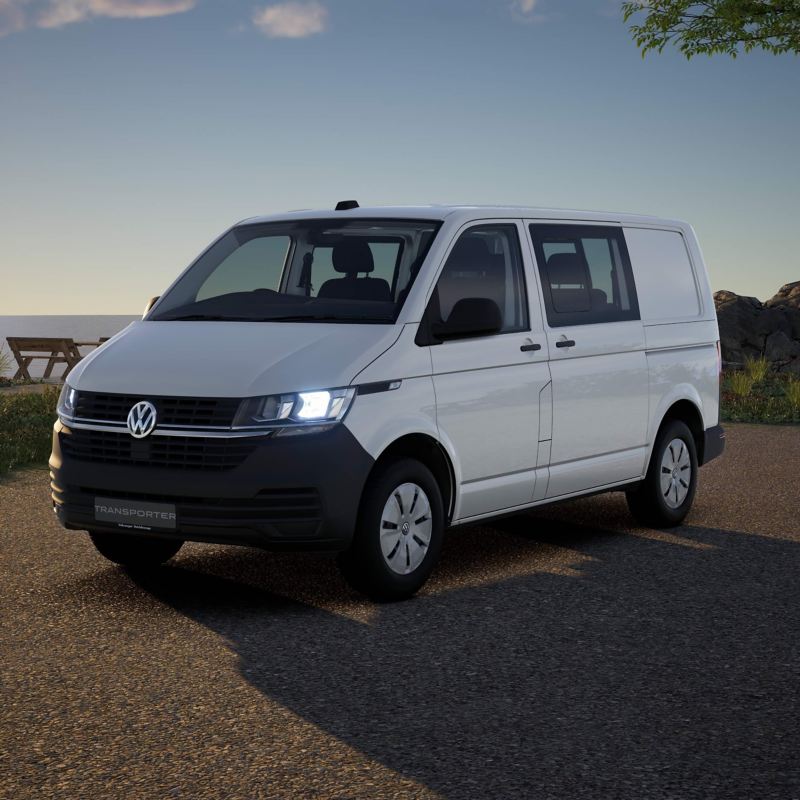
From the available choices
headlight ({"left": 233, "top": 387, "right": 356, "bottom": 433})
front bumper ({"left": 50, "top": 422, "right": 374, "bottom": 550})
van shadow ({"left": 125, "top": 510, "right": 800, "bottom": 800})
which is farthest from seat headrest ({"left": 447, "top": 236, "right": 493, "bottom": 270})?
van shadow ({"left": 125, "top": 510, "right": 800, "bottom": 800})

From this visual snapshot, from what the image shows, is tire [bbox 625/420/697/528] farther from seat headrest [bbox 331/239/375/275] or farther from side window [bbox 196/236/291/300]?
side window [bbox 196/236/291/300]

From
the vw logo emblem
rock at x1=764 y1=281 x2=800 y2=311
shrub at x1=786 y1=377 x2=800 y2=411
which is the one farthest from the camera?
rock at x1=764 y1=281 x2=800 y2=311

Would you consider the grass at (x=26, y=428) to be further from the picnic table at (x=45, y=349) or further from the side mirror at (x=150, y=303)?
the picnic table at (x=45, y=349)

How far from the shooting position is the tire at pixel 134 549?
7648mm

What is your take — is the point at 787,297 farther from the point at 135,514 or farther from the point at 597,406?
the point at 135,514

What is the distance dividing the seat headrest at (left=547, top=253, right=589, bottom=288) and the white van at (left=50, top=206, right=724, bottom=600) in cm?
2

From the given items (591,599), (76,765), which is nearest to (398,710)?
(76,765)

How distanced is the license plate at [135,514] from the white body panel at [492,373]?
571 millimetres

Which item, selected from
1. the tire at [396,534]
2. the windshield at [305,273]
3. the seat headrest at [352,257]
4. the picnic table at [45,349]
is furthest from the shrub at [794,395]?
the picnic table at [45,349]

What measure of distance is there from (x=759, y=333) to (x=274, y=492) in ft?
76.3

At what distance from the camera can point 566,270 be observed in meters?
8.33

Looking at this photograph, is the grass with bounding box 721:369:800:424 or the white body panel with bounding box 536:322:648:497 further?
the grass with bounding box 721:369:800:424

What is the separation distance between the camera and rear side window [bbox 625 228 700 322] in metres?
9.21

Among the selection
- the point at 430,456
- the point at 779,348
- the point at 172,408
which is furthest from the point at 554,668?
the point at 779,348
